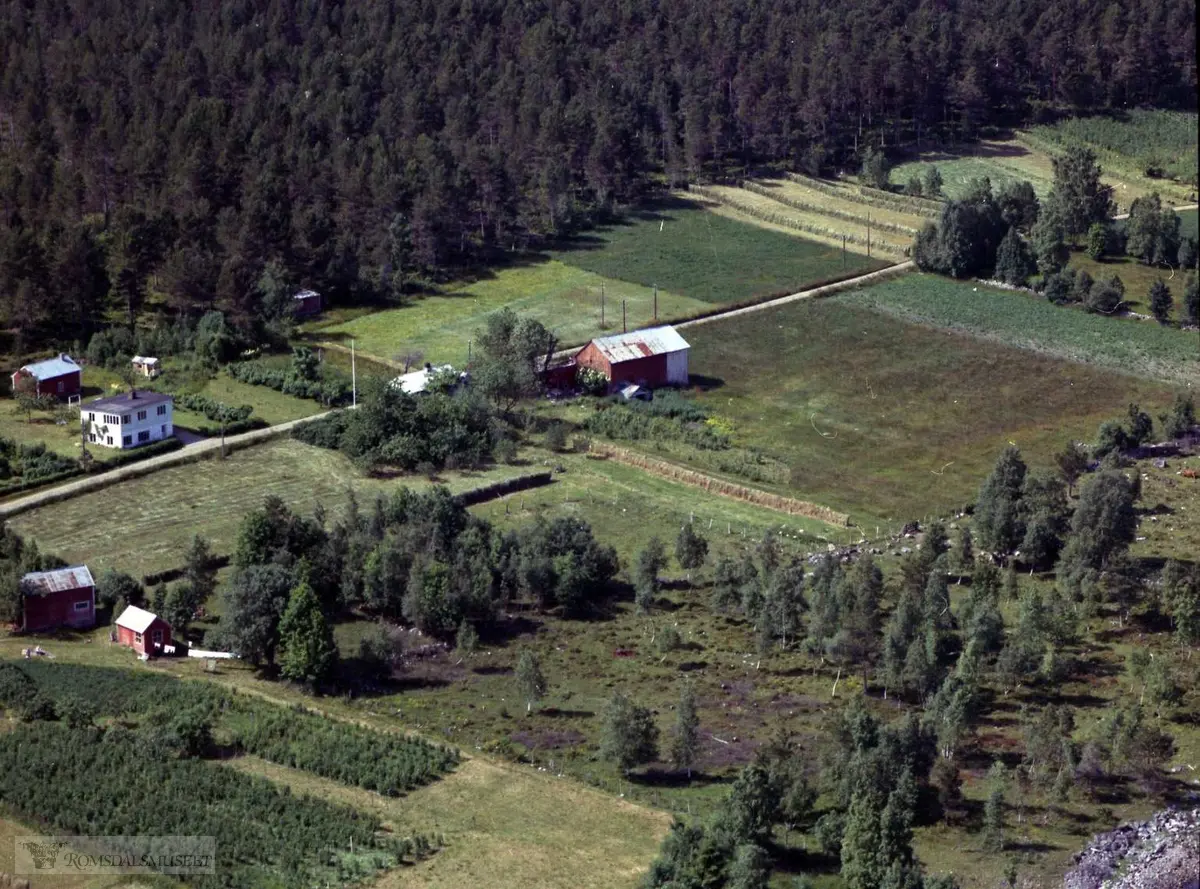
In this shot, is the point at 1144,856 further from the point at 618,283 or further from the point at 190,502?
the point at 618,283

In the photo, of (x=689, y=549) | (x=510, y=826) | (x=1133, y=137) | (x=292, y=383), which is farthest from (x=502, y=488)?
(x=1133, y=137)

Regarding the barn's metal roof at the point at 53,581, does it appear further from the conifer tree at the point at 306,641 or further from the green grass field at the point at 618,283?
the green grass field at the point at 618,283

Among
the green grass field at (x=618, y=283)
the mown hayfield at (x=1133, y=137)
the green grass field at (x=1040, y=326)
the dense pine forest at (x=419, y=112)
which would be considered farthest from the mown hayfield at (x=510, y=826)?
the mown hayfield at (x=1133, y=137)

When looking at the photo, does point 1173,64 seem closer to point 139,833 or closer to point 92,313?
point 92,313

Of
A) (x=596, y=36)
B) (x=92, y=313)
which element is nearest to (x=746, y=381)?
(x=92, y=313)

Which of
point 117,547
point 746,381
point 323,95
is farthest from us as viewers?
point 323,95

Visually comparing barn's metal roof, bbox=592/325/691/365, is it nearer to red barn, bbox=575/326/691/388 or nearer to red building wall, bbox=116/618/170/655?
red barn, bbox=575/326/691/388

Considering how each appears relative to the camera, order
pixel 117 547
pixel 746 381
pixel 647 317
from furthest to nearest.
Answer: pixel 647 317
pixel 746 381
pixel 117 547
